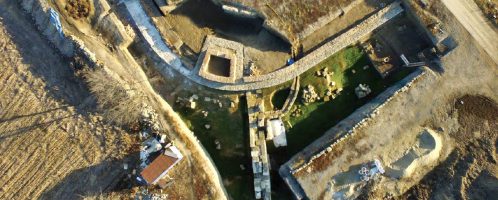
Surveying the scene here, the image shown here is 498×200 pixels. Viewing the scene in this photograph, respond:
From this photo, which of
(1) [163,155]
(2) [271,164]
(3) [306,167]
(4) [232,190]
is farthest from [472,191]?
(1) [163,155]

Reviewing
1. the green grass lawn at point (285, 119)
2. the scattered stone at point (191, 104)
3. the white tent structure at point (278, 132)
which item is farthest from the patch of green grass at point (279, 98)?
the scattered stone at point (191, 104)

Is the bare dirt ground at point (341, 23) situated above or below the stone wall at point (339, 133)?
above

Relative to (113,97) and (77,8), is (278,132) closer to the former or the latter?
(113,97)

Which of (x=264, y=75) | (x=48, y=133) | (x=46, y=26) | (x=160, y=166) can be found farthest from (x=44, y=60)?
(x=264, y=75)

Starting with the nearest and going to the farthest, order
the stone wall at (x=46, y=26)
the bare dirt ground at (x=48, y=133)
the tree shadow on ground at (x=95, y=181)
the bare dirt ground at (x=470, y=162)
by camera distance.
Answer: the bare dirt ground at (x=470, y=162) → the tree shadow on ground at (x=95, y=181) → the bare dirt ground at (x=48, y=133) → the stone wall at (x=46, y=26)

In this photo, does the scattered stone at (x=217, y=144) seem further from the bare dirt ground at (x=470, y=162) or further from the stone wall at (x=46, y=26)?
the bare dirt ground at (x=470, y=162)

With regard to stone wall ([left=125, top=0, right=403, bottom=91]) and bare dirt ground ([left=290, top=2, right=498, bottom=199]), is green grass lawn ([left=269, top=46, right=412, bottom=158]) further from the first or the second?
bare dirt ground ([left=290, top=2, right=498, bottom=199])

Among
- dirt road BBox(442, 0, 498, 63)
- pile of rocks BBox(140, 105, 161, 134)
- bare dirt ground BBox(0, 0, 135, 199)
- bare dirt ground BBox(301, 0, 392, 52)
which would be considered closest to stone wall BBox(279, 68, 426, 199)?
dirt road BBox(442, 0, 498, 63)
